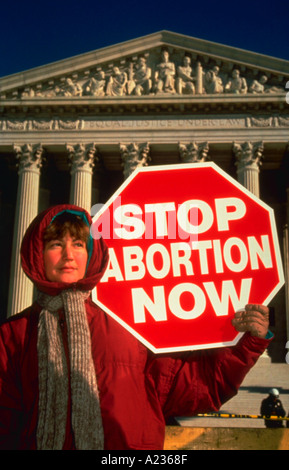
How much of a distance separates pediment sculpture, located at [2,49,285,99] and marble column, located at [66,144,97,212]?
331cm

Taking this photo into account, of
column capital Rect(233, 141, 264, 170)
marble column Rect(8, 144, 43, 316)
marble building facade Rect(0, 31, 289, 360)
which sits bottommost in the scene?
marble column Rect(8, 144, 43, 316)

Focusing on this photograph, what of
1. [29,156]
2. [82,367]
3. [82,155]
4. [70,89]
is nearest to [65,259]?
[82,367]

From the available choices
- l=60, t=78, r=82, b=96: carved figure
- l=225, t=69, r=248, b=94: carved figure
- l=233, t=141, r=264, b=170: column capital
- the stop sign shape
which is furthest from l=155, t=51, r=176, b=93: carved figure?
the stop sign shape

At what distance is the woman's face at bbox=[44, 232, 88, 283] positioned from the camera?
405 centimetres

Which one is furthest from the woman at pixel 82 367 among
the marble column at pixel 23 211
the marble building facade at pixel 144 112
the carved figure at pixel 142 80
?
the carved figure at pixel 142 80

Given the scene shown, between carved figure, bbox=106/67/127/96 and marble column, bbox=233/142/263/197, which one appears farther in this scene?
carved figure, bbox=106/67/127/96

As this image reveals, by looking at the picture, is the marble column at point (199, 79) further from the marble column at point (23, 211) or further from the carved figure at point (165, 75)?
the marble column at point (23, 211)

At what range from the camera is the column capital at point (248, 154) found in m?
30.9

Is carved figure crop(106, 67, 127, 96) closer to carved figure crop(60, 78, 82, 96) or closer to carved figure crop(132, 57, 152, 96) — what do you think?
carved figure crop(132, 57, 152, 96)

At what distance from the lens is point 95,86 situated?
32344 millimetres

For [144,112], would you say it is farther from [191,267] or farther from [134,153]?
[191,267]

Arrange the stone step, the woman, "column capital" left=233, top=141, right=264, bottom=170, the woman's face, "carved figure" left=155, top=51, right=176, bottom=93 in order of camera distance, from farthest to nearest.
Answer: "carved figure" left=155, top=51, right=176, bottom=93
"column capital" left=233, top=141, right=264, bottom=170
the stone step
the woman's face
the woman

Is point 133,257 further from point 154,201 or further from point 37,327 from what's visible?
point 37,327

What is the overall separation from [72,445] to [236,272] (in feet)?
5.41
